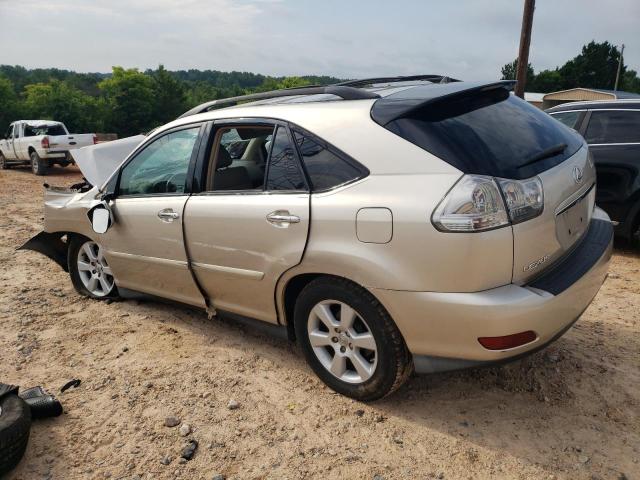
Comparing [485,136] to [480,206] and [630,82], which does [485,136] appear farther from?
[630,82]

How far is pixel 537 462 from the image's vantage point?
243 cm

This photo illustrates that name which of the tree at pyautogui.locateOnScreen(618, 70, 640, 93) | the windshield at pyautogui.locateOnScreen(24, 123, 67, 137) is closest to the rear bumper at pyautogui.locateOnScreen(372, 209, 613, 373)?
the windshield at pyautogui.locateOnScreen(24, 123, 67, 137)

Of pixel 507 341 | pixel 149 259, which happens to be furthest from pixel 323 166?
pixel 149 259

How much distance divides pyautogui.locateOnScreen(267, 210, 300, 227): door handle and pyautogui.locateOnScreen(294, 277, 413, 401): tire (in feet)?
1.16

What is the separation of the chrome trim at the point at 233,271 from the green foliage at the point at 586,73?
8133 centimetres

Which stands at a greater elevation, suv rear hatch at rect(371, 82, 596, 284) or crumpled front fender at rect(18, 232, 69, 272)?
suv rear hatch at rect(371, 82, 596, 284)

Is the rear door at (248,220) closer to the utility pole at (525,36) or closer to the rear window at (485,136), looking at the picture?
the rear window at (485,136)

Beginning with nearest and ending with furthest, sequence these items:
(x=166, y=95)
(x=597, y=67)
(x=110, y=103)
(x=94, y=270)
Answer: (x=94, y=270)
(x=110, y=103)
(x=166, y=95)
(x=597, y=67)

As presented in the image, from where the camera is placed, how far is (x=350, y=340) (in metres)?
2.81

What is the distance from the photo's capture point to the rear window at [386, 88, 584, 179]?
2.43 metres

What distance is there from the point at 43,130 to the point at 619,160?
17.3m

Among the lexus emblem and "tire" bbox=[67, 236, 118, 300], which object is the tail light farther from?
"tire" bbox=[67, 236, 118, 300]

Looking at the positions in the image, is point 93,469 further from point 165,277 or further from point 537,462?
point 537,462

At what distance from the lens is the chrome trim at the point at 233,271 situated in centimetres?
313
